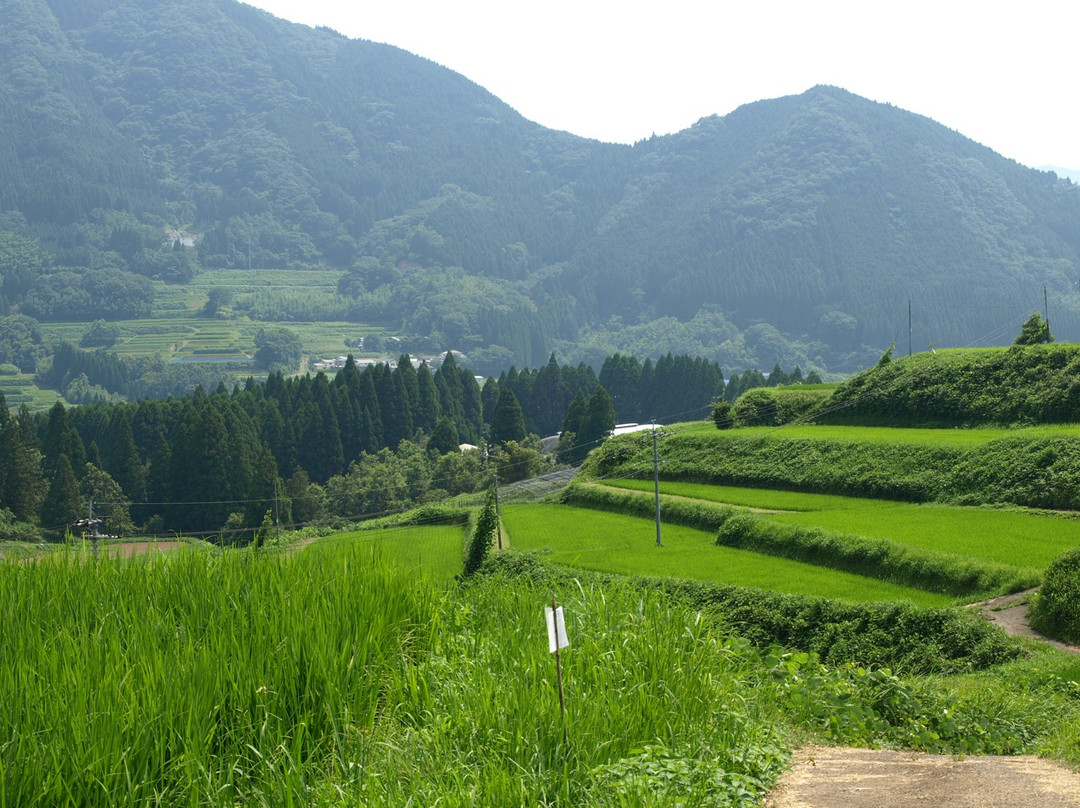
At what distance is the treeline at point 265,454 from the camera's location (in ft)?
201

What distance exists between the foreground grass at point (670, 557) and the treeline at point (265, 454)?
2126 cm

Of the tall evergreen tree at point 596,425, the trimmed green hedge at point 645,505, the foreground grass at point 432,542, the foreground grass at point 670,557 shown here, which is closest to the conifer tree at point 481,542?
the foreground grass at point 432,542

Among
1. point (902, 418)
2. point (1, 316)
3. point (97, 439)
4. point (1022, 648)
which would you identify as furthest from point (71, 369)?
point (1022, 648)

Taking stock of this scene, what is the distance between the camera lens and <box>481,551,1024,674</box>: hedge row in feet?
54.5

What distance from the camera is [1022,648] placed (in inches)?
637

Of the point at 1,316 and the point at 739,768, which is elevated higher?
the point at 1,316

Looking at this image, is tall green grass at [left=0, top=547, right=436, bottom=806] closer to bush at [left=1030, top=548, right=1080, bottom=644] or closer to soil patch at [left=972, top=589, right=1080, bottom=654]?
soil patch at [left=972, top=589, right=1080, bottom=654]

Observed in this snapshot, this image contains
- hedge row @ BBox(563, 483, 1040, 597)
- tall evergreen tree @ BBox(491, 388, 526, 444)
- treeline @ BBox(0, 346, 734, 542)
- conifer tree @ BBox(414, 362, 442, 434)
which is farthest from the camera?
conifer tree @ BBox(414, 362, 442, 434)

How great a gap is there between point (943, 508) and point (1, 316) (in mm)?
194012

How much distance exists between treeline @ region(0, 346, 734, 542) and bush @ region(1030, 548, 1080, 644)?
41.5 meters

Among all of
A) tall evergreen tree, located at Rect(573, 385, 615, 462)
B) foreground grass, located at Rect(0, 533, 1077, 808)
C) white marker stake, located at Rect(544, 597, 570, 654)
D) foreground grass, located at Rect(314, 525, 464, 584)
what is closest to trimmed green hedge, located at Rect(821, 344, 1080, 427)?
foreground grass, located at Rect(314, 525, 464, 584)

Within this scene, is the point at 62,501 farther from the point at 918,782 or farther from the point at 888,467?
the point at 918,782

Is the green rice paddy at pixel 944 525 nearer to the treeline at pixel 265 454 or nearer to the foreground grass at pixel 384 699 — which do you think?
the foreground grass at pixel 384 699

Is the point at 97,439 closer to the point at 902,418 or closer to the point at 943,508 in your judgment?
the point at 902,418
